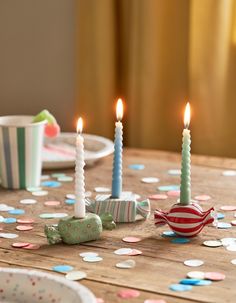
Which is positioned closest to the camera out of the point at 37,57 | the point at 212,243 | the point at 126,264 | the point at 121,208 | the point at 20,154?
the point at 126,264

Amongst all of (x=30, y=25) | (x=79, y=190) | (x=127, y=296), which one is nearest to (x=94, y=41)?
(x=30, y=25)

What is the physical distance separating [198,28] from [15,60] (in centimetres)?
82

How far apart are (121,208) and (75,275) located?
0.95 ft

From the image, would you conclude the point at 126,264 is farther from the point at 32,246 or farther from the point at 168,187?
the point at 168,187

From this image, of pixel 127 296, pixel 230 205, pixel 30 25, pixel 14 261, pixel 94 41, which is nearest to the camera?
pixel 127 296

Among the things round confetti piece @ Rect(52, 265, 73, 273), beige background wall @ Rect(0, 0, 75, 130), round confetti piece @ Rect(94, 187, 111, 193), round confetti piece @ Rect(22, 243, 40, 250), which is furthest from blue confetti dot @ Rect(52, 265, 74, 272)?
beige background wall @ Rect(0, 0, 75, 130)

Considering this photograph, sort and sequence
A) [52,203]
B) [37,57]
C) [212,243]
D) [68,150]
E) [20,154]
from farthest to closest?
[37,57] → [68,150] → [20,154] → [52,203] → [212,243]

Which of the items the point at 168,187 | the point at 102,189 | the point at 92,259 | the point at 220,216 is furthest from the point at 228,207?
the point at 92,259

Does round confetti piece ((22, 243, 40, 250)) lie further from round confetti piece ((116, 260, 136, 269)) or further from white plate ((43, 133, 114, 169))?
white plate ((43, 133, 114, 169))

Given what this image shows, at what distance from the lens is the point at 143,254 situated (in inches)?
49.8

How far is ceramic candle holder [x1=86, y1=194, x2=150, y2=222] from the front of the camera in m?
1.43

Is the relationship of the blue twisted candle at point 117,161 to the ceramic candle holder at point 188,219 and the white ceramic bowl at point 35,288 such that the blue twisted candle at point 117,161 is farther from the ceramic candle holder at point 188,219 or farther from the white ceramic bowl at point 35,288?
the white ceramic bowl at point 35,288

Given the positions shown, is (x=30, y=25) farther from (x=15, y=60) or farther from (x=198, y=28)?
(x=198, y=28)

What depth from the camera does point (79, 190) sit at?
130cm
